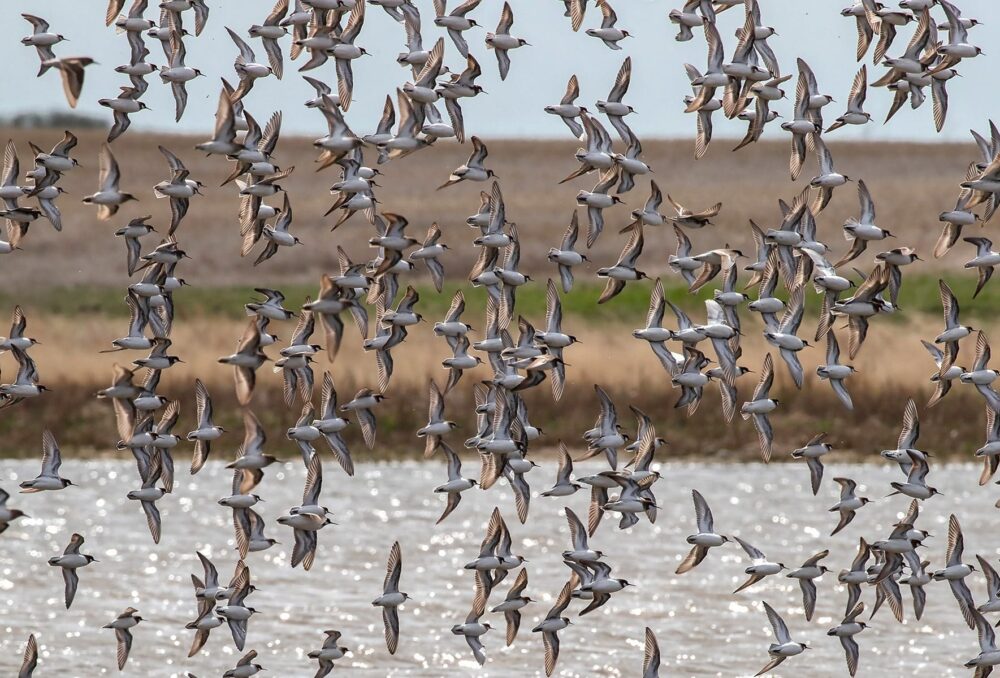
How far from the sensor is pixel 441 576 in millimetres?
30859

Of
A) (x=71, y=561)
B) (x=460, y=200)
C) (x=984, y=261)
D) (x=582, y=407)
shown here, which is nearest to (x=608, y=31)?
(x=984, y=261)

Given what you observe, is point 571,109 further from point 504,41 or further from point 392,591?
point 392,591

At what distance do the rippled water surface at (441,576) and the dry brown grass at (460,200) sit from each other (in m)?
18.5

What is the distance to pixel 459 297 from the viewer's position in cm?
2100

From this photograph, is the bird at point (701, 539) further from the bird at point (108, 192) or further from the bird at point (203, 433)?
the bird at point (108, 192)

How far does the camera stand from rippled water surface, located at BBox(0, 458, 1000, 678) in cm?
2533

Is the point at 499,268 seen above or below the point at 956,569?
above

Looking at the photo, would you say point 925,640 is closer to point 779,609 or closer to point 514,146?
point 779,609

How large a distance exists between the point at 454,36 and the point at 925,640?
11455 millimetres

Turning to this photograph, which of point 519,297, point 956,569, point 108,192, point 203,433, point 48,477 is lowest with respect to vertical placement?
point 519,297

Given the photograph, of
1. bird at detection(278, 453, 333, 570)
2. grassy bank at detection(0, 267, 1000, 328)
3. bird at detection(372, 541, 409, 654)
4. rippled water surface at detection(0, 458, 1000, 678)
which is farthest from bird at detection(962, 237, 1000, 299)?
grassy bank at detection(0, 267, 1000, 328)

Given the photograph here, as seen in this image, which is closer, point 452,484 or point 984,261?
point 984,261

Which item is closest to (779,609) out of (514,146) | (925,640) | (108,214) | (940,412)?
(925,640)

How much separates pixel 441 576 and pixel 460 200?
38.6 metres
